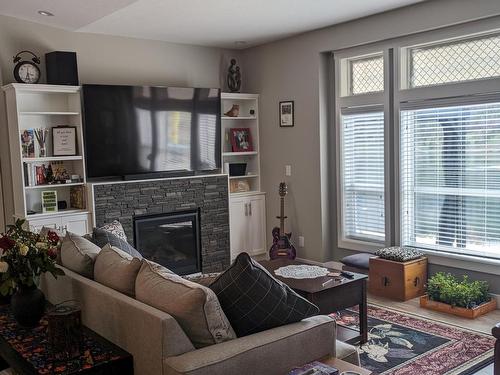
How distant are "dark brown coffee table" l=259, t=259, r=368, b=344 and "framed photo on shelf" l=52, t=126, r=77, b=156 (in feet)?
8.57

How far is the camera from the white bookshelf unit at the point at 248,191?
6523 mm

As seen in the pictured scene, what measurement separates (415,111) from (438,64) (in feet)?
1.56

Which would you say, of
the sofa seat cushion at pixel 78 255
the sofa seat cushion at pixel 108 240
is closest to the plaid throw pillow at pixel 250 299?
the sofa seat cushion at pixel 78 255

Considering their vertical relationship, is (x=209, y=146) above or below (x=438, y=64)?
below

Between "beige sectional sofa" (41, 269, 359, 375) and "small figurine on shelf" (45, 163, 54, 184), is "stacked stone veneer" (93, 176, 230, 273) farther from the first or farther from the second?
"beige sectional sofa" (41, 269, 359, 375)

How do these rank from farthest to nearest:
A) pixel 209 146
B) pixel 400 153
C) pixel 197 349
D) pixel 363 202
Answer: pixel 209 146 → pixel 363 202 → pixel 400 153 → pixel 197 349

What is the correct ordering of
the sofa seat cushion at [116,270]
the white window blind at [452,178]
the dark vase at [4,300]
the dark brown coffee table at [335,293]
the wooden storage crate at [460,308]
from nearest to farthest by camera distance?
the sofa seat cushion at [116,270]
the dark vase at [4,300]
the dark brown coffee table at [335,293]
the wooden storage crate at [460,308]
the white window blind at [452,178]

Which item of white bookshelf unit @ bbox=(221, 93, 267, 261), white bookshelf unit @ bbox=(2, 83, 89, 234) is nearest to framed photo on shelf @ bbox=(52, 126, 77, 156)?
white bookshelf unit @ bbox=(2, 83, 89, 234)

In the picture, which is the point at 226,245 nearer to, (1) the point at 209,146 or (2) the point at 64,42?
(1) the point at 209,146

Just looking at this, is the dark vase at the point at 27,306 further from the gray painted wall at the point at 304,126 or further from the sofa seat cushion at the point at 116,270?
the gray painted wall at the point at 304,126

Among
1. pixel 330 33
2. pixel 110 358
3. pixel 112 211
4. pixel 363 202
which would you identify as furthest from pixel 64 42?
pixel 110 358

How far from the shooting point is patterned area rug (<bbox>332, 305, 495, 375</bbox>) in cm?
353

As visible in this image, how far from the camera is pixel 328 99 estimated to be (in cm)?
599

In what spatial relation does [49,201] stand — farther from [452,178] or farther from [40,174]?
[452,178]
